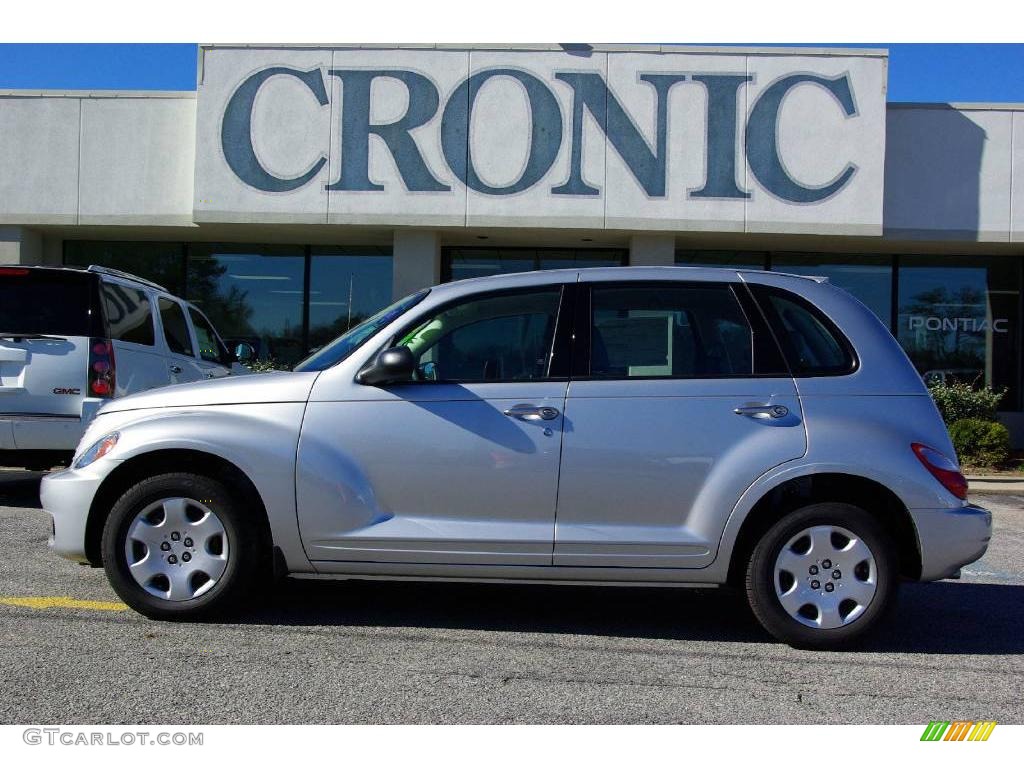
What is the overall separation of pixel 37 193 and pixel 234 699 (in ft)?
43.2

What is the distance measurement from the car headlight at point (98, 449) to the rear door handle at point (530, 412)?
6.49 feet

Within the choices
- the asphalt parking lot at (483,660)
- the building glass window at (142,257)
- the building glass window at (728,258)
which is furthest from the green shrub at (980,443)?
the building glass window at (142,257)

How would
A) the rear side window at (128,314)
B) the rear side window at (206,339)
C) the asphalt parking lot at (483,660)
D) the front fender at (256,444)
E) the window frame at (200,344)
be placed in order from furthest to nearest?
A: the rear side window at (206,339)
the window frame at (200,344)
the rear side window at (128,314)
the front fender at (256,444)
the asphalt parking lot at (483,660)

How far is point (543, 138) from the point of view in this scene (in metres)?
13.9

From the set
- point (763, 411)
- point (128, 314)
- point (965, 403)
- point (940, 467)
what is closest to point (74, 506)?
point (763, 411)

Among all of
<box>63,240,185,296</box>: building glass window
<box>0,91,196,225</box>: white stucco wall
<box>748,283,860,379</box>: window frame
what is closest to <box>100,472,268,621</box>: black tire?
<box>748,283,860,379</box>: window frame

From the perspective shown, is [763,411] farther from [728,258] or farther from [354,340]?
[728,258]

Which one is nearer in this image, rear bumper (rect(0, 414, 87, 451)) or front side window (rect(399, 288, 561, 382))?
front side window (rect(399, 288, 561, 382))

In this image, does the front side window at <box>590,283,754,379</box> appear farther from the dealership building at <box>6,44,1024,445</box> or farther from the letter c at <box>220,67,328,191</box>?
the letter c at <box>220,67,328,191</box>

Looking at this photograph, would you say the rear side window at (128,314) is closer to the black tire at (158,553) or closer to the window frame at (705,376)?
the black tire at (158,553)

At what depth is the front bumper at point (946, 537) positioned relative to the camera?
4.56m

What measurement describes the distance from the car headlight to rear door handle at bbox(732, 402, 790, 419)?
307 centimetres

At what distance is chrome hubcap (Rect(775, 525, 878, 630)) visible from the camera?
4570mm

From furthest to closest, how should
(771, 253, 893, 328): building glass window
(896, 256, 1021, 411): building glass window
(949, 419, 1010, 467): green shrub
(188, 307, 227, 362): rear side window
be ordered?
(896, 256, 1021, 411): building glass window → (771, 253, 893, 328): building glass window → (949, 419, 1010, 467): green shrub → (188, 307, 227, 362): rear side window
